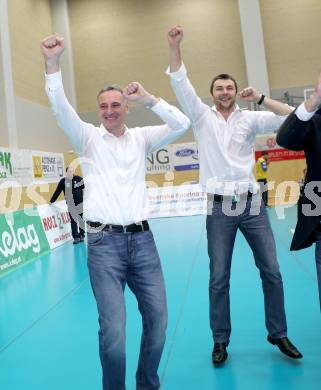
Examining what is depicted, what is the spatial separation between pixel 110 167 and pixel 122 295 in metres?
0.81

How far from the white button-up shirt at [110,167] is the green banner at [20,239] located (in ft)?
16.9

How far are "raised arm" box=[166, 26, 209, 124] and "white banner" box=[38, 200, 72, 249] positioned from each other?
657 cm

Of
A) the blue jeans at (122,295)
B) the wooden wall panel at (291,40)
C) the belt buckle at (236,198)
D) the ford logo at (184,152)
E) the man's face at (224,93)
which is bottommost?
the blue jeans at (122,295)

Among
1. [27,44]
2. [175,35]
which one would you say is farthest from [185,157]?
[175,35]

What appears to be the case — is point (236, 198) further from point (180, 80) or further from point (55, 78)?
point (55, 78)

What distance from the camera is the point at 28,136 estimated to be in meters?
15.6

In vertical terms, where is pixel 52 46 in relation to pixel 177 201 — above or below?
above

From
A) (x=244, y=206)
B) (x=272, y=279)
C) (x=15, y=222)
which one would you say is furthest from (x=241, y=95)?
(x=15, y=222)

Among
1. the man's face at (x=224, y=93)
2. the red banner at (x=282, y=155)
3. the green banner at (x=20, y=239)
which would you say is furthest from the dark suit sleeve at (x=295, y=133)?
the red banner at (x=282, y=155)

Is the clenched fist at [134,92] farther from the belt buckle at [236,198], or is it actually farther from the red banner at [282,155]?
the red banner at [282,155]

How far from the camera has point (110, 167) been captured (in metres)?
2.57

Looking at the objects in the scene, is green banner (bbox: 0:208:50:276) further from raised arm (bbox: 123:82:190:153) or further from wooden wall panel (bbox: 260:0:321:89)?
wooden wall panel (bbox: 260:0:321:89)

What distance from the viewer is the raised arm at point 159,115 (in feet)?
8.55

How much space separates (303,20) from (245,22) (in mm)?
2481
